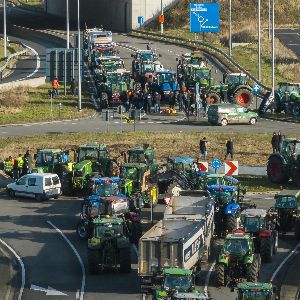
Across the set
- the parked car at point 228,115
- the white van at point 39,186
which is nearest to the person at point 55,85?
the parked car at point 228,115

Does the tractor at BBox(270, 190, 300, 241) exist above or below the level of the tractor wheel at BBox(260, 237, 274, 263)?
above

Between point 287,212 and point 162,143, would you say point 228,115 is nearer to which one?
point 162,143

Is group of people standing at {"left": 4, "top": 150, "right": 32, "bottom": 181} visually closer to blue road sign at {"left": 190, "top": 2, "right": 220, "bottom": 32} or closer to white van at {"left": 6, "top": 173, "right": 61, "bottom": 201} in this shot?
white van at {"left": 6, "top": 173, "right": 61, "bottom": 201}

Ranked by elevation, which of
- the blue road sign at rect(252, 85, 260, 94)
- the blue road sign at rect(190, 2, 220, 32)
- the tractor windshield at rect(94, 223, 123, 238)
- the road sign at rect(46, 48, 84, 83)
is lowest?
the tractor windshield at rect(94, 223, 123, 238)

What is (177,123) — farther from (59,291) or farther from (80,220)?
(59,291)

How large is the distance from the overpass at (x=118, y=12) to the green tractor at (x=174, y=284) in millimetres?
92236

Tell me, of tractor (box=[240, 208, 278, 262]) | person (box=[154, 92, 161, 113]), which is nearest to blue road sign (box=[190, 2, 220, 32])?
person (box=[154, 92, 161, 113])

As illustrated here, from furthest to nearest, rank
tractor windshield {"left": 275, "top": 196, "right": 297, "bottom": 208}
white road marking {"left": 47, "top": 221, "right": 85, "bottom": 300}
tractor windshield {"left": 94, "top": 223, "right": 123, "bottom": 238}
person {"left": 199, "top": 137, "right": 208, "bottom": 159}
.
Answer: person {"left": 199, "top": 137, "right": 208, "bottom": 159}, tractor windshield {"left": 275, "top": 196, "right": 297, "bottom": 208}, tractor windshield {"left": 94, "top": 223, "right": 123, "bottom": 238}, white road marking {"left": 47, "top": 221, "right": 85, "bottom": 300}

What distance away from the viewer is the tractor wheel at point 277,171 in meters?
61.2

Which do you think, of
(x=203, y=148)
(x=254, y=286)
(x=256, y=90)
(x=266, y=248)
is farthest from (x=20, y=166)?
(x=256, y=90)

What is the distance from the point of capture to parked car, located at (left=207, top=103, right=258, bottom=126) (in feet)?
265

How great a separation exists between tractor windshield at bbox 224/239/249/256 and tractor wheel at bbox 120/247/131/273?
3.65m

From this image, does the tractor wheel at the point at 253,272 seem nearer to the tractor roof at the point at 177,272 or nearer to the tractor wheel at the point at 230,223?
the tractor roof at the point at 177,272

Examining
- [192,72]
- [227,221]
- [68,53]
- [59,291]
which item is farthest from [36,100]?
[59,291]
